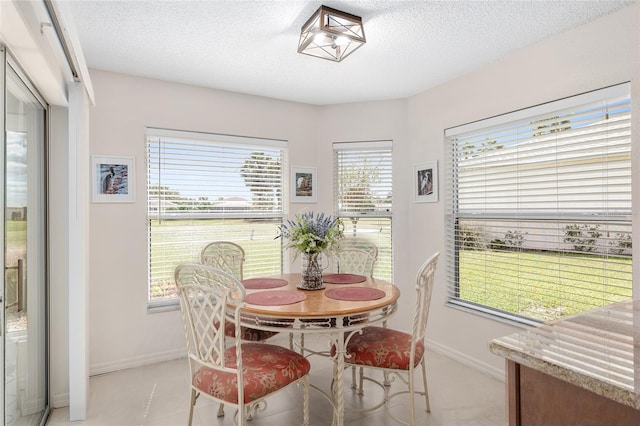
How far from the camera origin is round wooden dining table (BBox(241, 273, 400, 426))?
1.93 m

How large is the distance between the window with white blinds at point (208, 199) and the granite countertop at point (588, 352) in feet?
9.73

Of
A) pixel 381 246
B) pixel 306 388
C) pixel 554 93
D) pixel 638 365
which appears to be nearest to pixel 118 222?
pixel 306 388

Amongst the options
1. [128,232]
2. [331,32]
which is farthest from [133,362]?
[331,32]

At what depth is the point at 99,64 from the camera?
2.86 meters

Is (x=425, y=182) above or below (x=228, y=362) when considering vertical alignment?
above

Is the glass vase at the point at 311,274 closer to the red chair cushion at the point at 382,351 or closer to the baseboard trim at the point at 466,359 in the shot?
the red chair cushion at the point at 382,351

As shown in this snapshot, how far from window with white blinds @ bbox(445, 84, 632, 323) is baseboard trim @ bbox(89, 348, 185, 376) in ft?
8.69

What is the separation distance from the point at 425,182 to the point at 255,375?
2.49 metres

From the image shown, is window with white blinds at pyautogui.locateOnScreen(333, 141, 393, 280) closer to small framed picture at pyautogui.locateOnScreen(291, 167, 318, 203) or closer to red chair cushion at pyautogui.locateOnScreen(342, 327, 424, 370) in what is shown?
small framed picture at pyautogui.locateOnScreen(291, 167, 318, 203)

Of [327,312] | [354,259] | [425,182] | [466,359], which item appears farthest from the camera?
[425,182]

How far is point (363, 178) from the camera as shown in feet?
12.9

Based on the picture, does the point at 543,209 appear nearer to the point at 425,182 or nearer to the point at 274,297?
the point at 425,182

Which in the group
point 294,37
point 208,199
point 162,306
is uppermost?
point 294,37

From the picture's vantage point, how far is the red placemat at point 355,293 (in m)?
2.23
